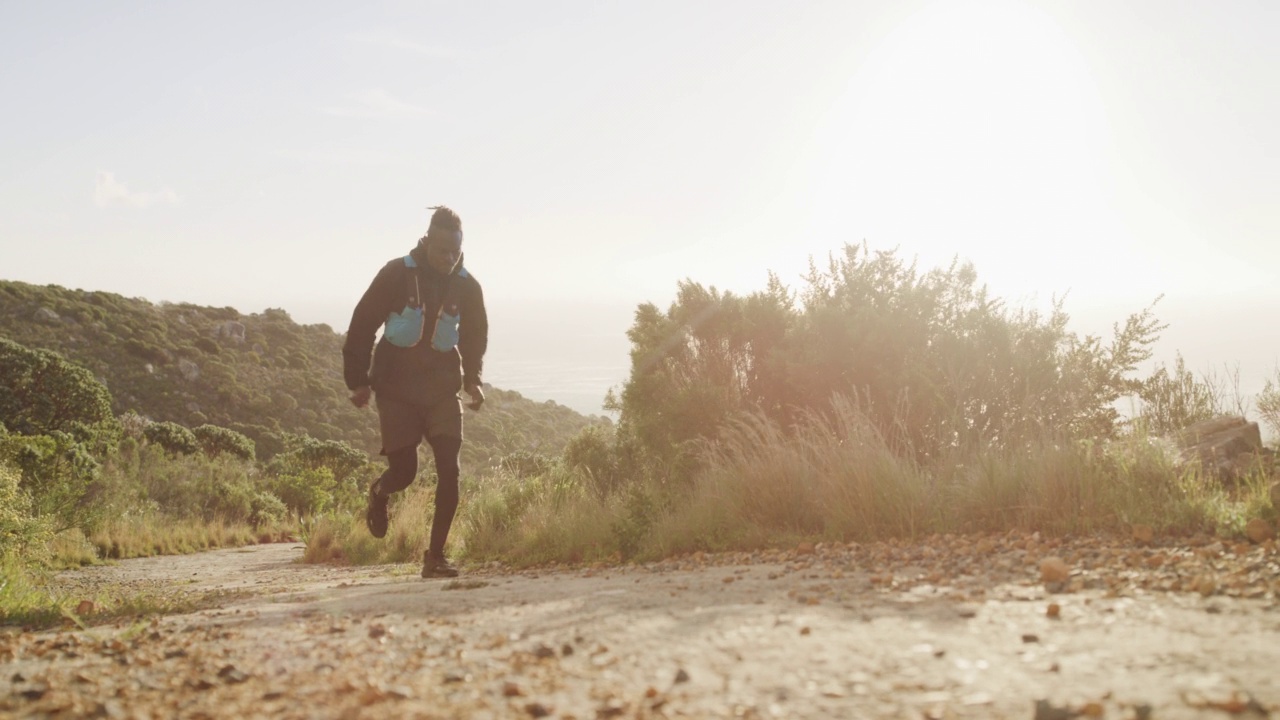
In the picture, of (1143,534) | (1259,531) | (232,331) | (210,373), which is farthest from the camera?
(232,331)

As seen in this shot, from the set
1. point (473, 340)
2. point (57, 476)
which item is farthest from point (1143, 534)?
point (57, 476)

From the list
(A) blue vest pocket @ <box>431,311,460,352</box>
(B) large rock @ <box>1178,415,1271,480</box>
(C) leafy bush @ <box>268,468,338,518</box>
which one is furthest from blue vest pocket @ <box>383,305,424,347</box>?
(C) leafy bush @ <box>268,468,338,518</box>

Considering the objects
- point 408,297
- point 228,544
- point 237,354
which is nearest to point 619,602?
point 408,297

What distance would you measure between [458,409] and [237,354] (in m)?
38.7

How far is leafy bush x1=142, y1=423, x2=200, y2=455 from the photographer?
26031 millimetres

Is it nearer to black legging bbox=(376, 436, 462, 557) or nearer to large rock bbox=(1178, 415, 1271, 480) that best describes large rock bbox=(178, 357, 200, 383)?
black legging bbox=(376, 436, 462, 557)

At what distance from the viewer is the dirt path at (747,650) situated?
2.17 metres

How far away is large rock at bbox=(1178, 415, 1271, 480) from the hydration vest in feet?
17.0

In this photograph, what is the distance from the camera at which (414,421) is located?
6086 millimetres

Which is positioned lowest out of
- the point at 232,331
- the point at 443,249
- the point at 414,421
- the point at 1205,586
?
the point at 1205,586

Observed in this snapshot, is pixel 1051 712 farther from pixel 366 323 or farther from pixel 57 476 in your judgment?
pixel 57 476

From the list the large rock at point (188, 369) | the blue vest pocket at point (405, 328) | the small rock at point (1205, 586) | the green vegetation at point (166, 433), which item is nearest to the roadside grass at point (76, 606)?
the green vegetation at point (166, 433)

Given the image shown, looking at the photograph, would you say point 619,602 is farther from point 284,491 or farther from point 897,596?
point 284,491

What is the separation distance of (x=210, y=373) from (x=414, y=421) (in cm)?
3520
